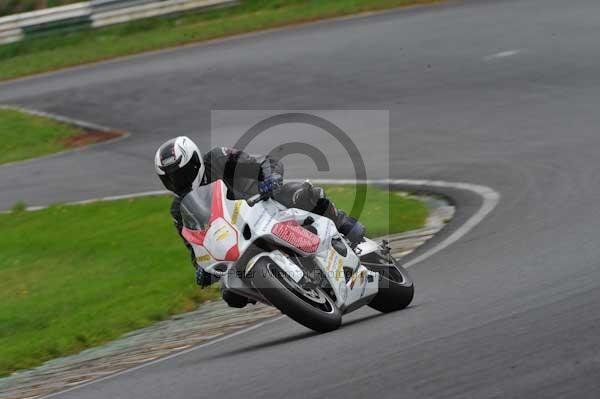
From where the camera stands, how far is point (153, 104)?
20.6 m

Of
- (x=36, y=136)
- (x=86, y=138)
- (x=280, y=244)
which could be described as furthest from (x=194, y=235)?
(x=36, y=136)

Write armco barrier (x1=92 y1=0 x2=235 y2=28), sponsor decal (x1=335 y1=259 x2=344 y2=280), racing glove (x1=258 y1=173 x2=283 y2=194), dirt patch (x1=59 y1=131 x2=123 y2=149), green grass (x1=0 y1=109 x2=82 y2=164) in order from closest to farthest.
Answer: racing glove (x1=258 y1=173 x2=283 y2=194)
sponsor decal (x1=335 y1=259 x2=344 y2=280)
dirt patch (x1=59 y1=131 x2=123 y2=149)
green grass (x1=0 y1=109 x2=82 y2=164)
armco barrier (x1=92 y1=0 x2=235 y2=28)

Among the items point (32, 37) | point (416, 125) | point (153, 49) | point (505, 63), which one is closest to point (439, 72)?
point (505, 63)

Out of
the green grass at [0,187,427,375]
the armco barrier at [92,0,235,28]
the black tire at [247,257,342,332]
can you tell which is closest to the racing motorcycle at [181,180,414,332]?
the black tire at [247,257,342,332]

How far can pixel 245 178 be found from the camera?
782 centimetres

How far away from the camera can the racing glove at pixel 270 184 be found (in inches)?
292

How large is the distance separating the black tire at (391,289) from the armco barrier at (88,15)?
2053 centimetres

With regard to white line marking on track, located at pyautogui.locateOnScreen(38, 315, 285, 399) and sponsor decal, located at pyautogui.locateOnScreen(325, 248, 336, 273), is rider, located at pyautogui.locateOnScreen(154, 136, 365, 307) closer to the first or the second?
sponsor decal, located at pyautogui.locateOnScreen(325, 248, 336, 273)

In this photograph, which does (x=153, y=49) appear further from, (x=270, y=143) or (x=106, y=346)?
(x=106, y=346)

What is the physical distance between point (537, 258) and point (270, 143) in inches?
351

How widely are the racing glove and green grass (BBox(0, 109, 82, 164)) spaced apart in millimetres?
12491

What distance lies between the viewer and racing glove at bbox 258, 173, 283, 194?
7406mm

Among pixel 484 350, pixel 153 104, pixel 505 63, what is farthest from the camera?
pixel 153 104

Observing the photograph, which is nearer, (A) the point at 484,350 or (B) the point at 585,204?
(A) the point at 484,350
